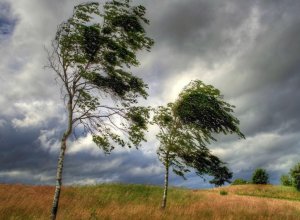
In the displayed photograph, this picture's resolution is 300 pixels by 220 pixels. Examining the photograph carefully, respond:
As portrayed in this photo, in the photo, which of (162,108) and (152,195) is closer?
(162,108)

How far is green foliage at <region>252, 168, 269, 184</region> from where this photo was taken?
48.8 m

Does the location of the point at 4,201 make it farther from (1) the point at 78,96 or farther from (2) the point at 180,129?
(2) the point at 180,129

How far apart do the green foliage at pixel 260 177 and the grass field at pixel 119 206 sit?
23784 mm

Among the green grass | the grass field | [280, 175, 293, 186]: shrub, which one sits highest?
[280, 175, 293, 186]: shrub

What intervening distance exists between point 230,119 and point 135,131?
25.0 feet

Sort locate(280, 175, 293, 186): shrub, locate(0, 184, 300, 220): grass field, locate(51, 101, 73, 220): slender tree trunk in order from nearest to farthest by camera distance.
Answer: locate(51, 101, 73, 220): slender tree trunk < locate(0, 184, 300, 220): grass field < locate(280, 175, 293, 186): shrub

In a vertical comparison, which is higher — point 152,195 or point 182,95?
point 182,95

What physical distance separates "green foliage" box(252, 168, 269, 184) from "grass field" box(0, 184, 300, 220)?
23784 mm

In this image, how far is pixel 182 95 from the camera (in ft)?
63.0

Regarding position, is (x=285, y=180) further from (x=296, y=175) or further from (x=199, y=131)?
(x=199, y=131)

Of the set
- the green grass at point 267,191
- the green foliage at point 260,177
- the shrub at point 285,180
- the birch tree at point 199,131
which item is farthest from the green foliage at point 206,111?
the shrub at point 285,180

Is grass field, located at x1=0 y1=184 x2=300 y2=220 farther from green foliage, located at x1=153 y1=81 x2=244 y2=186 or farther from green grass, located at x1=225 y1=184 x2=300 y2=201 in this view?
green grass, located at x1=225 y1=184 x2=300 y2=201

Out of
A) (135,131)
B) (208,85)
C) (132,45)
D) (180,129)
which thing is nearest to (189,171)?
(180,129)

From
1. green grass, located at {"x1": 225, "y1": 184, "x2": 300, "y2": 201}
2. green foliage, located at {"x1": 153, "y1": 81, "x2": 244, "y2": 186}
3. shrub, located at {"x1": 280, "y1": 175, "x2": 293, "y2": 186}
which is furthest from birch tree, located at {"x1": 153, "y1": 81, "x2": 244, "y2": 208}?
shrub, located at {"x1": 280, "y1": 175, "x2": 293, "y2": 186}
